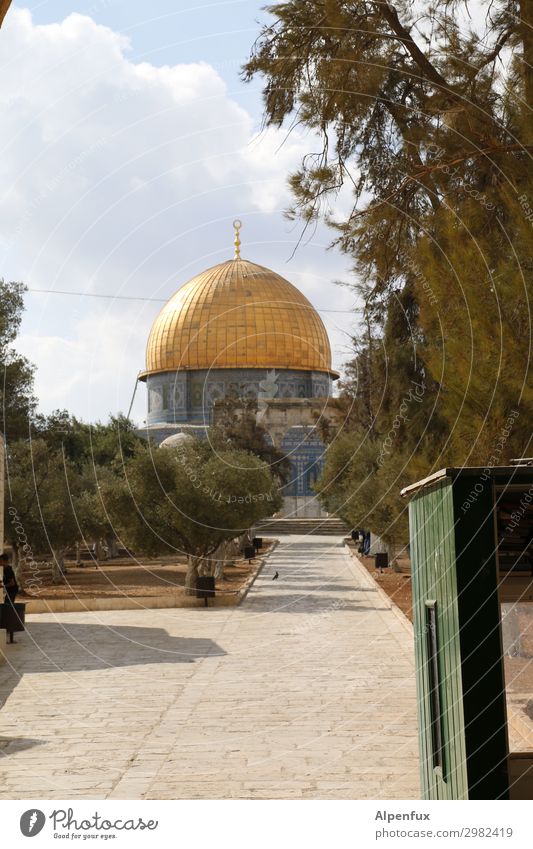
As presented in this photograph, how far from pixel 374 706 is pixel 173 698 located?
5.80ft

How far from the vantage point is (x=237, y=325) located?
51.4 meters

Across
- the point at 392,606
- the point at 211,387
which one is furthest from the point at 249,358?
the point at 392,606

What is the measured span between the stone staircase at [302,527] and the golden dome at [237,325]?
944 centimetres

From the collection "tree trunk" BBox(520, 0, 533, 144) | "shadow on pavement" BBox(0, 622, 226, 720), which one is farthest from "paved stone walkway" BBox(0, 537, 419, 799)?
"tree trunk" BBox(520, 0, 533, 144)

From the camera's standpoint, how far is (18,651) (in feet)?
40.8

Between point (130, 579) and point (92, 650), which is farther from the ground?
point (92, 650)

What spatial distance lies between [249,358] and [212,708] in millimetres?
45442

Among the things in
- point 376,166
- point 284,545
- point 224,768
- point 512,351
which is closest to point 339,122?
point 376,166

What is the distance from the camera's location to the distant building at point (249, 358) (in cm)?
5169

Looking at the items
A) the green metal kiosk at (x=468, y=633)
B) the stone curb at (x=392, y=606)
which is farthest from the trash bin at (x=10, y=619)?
the green metal kiosk at (x=468, y=633)

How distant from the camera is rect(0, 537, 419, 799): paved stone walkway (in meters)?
6.11

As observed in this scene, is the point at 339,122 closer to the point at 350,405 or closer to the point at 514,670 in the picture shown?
the point at 514,670

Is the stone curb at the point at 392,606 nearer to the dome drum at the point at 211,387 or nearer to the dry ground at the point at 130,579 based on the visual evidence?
the dry ground at the point at 130,579

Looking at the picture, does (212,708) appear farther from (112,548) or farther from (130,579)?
(112,548)
